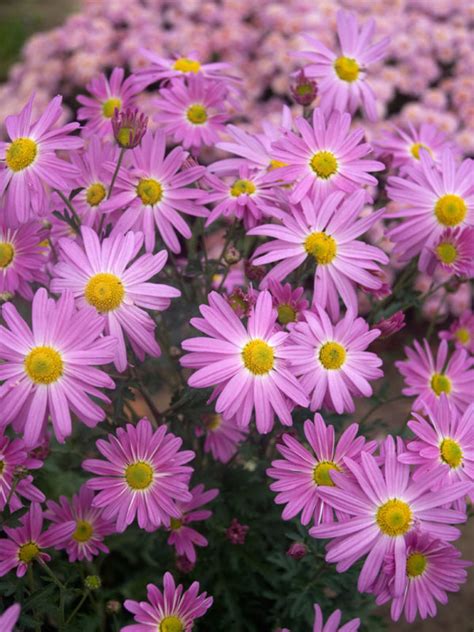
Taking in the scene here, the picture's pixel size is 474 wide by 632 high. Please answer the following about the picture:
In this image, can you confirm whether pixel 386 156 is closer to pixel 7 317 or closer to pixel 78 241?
pixel 78 241

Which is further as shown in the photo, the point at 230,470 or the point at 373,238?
the point at 373,238

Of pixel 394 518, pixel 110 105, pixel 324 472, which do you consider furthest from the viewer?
pixel 110 105

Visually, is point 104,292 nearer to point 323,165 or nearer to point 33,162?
point 33,162

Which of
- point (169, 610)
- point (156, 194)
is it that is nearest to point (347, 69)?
point (156, 194)

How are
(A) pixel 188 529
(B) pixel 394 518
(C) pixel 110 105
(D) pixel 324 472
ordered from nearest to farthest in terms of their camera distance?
(B) pixel 394 518 → (D) pixel 324 472 → (A) pixel 188 529 → (C) pixel 110 105

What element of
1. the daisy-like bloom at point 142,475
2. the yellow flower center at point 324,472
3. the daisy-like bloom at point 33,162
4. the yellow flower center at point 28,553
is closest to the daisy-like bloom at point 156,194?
the daisy-like bloom at point 33,162

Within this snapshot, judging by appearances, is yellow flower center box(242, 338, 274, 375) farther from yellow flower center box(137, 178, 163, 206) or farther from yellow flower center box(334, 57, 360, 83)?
yellow flower center box(334, 57, 360, 83)

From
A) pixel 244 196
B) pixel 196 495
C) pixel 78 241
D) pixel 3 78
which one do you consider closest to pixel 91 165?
pixel 78 241
